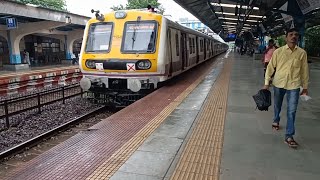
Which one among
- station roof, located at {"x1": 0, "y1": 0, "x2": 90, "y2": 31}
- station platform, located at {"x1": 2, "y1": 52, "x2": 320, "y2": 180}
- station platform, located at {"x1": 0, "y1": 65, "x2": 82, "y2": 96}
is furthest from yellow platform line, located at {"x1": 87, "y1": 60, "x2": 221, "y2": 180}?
station roof, located at {"x1": 0, "y1": 0, "x2": 90, "y2": 31}

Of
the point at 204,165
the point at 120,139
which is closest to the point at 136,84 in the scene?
the point at 120,139

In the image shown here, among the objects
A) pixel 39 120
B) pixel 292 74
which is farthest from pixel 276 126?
pixel 39 120

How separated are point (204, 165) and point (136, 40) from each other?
5592 mm

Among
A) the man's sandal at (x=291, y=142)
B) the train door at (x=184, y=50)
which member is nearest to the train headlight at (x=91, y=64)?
the train door at (x=184, y=50)

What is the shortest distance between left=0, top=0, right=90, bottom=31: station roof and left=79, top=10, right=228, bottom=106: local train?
415 inches

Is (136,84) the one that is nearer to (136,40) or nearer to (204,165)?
(136,40)

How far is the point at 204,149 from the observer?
410 cm

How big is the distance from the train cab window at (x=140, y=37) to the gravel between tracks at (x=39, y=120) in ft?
7.58

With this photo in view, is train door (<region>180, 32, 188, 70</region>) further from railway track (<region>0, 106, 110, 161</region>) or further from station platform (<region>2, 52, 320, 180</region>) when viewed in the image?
station platform (<region>2, 52, 320, 180</region>)

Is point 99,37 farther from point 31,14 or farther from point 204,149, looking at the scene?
point 31,14

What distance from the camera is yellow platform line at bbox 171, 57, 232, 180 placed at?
3.39 m

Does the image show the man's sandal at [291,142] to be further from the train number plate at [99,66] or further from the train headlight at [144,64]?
the train number plate at [99,66]

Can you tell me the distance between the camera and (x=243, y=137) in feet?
14.9

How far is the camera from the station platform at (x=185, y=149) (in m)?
3.40
